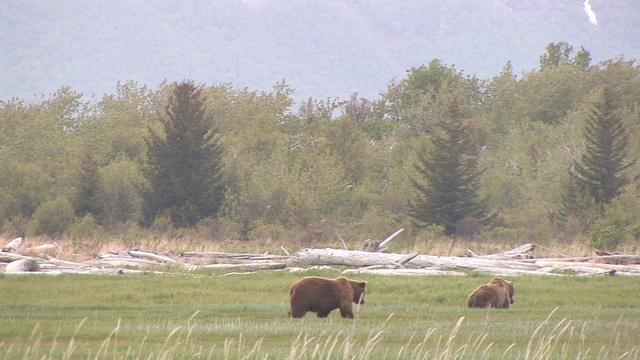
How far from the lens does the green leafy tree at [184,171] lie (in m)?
50.7

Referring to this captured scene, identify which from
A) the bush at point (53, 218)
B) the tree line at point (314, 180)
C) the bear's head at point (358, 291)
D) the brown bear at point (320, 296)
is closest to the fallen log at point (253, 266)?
the bear's head at point (358, 291)

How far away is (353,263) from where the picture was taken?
29.8 meters

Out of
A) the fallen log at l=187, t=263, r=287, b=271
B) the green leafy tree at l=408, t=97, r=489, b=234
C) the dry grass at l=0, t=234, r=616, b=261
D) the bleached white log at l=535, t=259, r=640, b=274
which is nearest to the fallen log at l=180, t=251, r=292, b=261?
the dry grass at l=0, t=234, r=616, b=261

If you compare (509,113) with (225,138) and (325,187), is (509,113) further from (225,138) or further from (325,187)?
(325,187)

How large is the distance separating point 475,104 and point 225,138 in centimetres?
3840

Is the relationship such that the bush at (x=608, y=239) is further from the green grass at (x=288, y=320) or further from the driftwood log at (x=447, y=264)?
the green grass at (x=288, y=320)

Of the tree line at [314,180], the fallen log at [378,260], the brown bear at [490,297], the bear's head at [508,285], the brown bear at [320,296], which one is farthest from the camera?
the tree line at [314,180]

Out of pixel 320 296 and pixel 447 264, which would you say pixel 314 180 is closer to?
pixel 447 264

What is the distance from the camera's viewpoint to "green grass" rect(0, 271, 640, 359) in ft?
44.0

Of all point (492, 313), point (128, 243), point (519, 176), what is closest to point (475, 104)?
point (519, 176)

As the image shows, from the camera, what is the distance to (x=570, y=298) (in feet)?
76.5

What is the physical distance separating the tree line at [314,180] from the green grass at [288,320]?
14264mm

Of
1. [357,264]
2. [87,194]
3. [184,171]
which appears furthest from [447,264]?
[87,194]

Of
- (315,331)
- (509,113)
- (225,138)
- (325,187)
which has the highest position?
(509,113)
